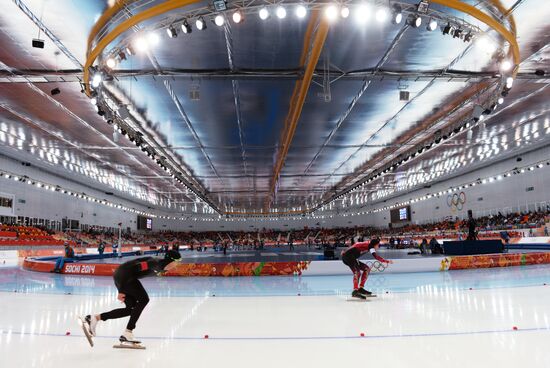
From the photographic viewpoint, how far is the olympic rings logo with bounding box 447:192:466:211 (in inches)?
1453

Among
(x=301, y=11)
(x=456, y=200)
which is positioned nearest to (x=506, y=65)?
(x=301, y=11)

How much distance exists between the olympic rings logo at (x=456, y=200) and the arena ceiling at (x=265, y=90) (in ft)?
39.7

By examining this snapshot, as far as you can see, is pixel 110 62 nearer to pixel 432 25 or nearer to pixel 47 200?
pixel 432 25

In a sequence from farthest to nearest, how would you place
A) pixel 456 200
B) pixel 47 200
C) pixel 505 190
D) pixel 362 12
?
1. pixel 456 200
2. pixel 47 200
3. pixel 505 190
4. pixel 362 12

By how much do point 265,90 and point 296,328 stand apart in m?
8.77

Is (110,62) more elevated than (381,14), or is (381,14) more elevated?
(381,14)

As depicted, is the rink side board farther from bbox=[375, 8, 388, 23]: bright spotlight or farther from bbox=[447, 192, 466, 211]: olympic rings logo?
bbox=[447, 192, 466, 211]: olympic rings logo

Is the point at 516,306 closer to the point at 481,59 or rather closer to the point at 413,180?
the point at 481,59

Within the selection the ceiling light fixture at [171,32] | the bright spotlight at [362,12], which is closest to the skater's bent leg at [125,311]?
the ceiling light fixture at [171,32]

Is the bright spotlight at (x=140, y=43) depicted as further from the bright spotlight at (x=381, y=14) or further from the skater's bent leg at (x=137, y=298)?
the skater's bent leg at (x=137, y=298)

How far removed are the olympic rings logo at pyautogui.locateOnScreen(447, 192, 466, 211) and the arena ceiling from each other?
39.7 feet

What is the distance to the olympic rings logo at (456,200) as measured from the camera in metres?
36.9

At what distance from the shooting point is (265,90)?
41.5 feet

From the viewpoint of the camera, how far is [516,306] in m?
6.97
